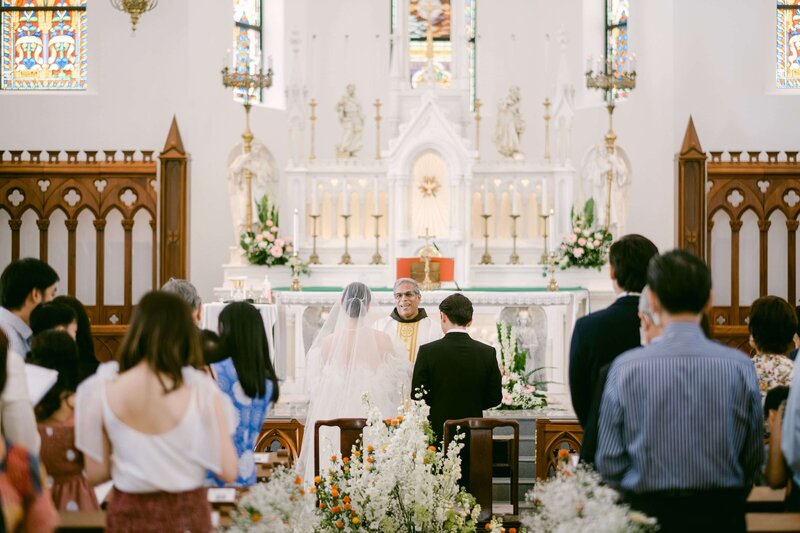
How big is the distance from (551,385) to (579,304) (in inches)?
42.0

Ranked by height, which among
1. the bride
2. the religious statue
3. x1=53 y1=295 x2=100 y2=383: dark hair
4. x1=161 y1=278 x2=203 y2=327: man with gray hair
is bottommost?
the bride

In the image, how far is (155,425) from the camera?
11.1 ft

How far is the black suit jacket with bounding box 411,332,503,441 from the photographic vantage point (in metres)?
6.02

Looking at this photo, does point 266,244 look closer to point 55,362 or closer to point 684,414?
point 55,362

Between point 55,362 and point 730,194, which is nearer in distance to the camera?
point 55,362

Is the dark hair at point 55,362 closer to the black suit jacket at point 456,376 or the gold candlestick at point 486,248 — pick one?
the black suit jacket at point 456,376

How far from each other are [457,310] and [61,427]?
2.61 metres

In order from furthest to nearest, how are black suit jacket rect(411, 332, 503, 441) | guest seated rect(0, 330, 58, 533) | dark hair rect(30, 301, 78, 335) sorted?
black suit jacket rect(411, 332, 503, 441) < dark hair rect(30, 301, 78, 335) < guest seated rect(0, 330, 58, 533)

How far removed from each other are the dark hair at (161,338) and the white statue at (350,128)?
9.97 m

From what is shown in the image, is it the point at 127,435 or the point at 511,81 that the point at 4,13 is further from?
the point at 127,435

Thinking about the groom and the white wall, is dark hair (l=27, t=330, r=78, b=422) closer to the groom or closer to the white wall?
the groom

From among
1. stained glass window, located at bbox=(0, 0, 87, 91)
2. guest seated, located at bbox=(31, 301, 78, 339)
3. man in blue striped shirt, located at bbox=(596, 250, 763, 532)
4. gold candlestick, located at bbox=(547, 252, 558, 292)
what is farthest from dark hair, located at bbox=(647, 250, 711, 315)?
stained glass window, located at bbox=(0, 0, 87, 91)

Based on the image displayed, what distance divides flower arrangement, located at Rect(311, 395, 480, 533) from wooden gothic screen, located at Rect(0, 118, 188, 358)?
310 inches

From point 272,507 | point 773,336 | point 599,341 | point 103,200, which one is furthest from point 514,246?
point 272,507
